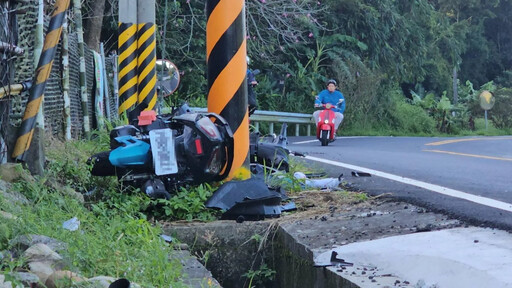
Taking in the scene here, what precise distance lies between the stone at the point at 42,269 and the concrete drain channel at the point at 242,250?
5.59 feet

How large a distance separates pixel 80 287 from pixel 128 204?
2.50 m

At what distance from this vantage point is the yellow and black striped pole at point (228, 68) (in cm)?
641

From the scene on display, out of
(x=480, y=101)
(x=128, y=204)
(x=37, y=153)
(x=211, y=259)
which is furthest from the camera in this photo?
(x=480, y=101)

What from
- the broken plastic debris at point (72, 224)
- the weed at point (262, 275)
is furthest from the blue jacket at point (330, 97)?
the broken plastic debris at point (72, 224)

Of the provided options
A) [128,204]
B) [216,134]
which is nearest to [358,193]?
[216,134]

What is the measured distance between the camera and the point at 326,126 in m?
17.9

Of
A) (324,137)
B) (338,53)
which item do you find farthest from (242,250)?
Answer: (338,53)

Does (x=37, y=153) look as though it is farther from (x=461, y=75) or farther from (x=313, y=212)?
(x=461, y=75)

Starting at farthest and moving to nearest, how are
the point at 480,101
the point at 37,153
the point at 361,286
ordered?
1. the point at 480,101
2. the point at 37,153
3. the point at 361,286

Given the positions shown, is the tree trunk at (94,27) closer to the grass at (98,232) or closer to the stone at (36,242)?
the grass at (98,232)

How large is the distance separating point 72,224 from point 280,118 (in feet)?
67.8

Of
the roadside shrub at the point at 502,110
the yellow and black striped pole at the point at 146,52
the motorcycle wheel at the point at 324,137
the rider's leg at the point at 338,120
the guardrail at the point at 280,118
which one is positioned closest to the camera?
A: the yellow and black striped pole at the point at 146,52

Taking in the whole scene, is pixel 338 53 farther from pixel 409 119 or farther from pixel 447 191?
pixel 447 191

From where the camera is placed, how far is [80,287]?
2.90 m
